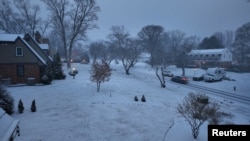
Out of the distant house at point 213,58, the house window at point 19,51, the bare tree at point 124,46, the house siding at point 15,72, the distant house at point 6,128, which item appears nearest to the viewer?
the distant house at point 6,128

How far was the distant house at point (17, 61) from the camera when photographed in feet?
Result: 96.8

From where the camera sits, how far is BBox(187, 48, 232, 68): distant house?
69750mm

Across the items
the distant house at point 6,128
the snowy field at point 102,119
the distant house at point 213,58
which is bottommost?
the snowy field at point 102,119

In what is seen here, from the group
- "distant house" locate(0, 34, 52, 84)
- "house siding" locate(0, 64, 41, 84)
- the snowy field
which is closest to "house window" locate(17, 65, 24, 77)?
"distant house" locate(0, 34, 52, 84)

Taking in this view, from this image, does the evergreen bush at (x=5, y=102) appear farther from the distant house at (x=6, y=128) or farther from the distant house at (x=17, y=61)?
the distant house at (x=17, y=61)

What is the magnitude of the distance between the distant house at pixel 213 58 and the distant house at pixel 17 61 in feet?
167

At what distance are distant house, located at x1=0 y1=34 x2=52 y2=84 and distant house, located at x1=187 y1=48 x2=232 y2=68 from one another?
50937 mm

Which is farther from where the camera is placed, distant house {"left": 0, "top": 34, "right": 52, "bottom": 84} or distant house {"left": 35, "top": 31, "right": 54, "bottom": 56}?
distant house {"left": 35, "top": 31, "right": 54, "bottom": 56}

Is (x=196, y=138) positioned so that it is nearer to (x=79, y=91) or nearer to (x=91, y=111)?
(x=91, y=111)

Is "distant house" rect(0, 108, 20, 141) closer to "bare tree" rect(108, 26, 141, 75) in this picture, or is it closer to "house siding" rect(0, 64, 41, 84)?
"house siding" rect(0, 64, 41, 84)

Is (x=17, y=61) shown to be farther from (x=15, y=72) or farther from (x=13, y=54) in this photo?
(x=15, y=72)

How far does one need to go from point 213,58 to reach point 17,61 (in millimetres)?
61219

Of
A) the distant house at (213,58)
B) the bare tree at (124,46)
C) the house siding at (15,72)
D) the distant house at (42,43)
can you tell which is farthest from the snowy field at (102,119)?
the distant house at (213,58)

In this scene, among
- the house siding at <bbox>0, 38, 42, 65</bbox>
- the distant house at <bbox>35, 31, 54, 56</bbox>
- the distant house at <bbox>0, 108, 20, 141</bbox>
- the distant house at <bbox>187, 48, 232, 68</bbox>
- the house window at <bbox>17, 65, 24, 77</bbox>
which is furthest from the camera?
the distant house at <bbox>187, 48, 232, 68</bbox>
